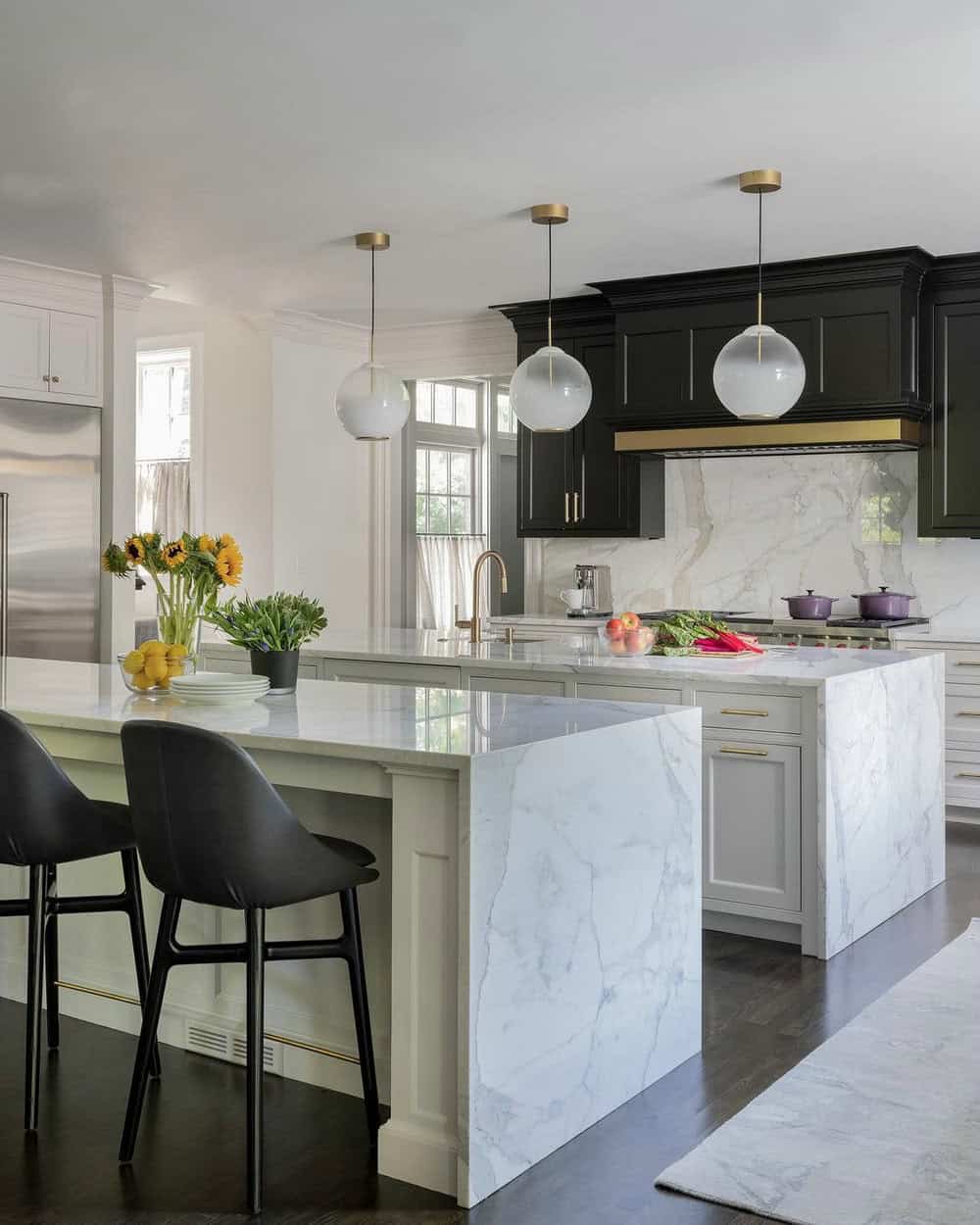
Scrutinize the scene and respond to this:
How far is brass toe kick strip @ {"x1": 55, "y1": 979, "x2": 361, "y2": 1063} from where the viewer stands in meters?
2.86

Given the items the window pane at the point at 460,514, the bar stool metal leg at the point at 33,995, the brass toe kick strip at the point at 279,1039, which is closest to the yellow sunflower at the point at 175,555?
the bar stool metal leg at the point at 33,995

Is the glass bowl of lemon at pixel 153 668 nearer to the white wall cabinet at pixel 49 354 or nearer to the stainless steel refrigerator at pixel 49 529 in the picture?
the stainless steel refrigerator at pixel 49 529

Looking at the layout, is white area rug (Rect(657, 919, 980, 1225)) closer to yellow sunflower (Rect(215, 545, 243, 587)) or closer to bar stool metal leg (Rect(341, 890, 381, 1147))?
bar stool metal leg (Rect(341, 890, 381, 1147))

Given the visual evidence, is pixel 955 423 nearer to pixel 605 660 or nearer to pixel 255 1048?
pixel 605 660

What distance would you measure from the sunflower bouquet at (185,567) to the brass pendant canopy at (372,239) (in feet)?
7.79

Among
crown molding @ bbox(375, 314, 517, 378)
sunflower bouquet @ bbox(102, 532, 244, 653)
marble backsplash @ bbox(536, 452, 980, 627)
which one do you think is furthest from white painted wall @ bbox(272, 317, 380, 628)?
sunflower bouquet @ bbox(102, 532, 244, 653)

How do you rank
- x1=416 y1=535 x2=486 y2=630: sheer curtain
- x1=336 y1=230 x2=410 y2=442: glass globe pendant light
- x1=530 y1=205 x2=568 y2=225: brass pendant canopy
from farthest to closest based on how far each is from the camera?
x1=416 y1=535 x2=486 y2=630: sheer curtain → x1=336 y1=230 x2=410 y2=442: glass globe pendant light → x1=530 y1=205 x2=568 y2=225: brass pendant canopy

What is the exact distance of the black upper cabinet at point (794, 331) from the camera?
5809 millimetres

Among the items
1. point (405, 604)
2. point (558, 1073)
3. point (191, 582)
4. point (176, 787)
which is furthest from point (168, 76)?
point (405, 604)

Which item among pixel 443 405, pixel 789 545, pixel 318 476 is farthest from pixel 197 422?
pixel 789 545

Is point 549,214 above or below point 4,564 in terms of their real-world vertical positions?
above

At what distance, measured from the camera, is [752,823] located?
13.2 feet

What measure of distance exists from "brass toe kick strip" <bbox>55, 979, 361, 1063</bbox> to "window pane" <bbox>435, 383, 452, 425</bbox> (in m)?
Answer: 6.05

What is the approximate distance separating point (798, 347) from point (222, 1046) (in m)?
4.27
